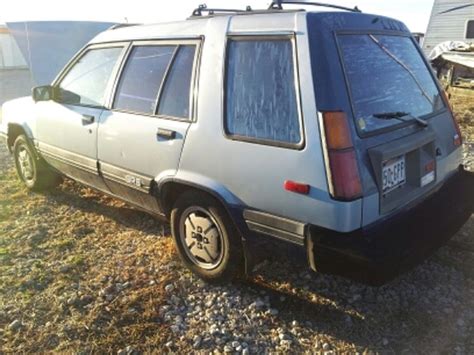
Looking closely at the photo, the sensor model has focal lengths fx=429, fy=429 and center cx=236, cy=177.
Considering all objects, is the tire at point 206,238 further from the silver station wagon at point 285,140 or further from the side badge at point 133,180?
the side badge at point 133,180

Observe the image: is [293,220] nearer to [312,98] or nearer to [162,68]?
[312,98]

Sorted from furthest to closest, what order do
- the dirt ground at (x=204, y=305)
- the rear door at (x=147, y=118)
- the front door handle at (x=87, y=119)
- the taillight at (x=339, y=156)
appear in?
the front door handle at (x=87, y=119), the rear door at (x=147, y=118), the dirt ground at (x=204, y=305), the taillight at (x=339, y=156)

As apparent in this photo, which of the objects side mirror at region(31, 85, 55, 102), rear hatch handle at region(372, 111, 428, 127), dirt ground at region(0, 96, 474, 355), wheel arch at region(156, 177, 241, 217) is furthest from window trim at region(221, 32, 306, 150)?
side mirror at region(31, 85, 55, 102)

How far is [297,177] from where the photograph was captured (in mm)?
2361

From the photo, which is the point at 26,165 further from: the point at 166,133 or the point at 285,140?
the point at 285,140

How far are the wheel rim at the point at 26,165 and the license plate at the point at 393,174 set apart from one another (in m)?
4.01

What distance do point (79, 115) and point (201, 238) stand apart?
5.59 ft

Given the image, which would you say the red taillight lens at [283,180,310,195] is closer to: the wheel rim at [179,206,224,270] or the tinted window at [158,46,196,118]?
the wheel rim at [179,206,224,270]

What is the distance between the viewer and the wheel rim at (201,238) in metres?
3.01

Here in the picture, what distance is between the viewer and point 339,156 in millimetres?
2244

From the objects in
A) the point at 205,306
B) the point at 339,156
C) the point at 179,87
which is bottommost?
the point at 205,306

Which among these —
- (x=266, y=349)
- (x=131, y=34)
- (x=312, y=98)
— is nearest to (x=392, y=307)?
(x=266, y=349)

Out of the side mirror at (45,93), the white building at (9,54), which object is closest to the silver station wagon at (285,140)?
the side mirror at (45,93)

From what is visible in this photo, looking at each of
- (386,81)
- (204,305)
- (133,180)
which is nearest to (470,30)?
(386,81)
